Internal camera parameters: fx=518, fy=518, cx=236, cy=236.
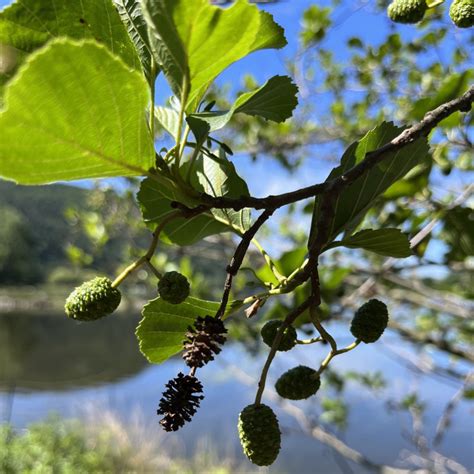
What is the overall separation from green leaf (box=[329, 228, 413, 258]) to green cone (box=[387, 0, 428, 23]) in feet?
1.33

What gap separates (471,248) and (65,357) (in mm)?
28709

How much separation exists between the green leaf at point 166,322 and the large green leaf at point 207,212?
13cm

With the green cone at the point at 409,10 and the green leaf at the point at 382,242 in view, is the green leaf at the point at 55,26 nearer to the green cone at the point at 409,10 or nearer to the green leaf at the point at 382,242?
the green leaf at the point at 382,242

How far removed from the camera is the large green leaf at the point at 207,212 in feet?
2.58

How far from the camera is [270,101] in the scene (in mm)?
813

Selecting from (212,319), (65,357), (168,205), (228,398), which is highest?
(65,357)

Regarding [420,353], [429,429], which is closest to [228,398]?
[429,429]

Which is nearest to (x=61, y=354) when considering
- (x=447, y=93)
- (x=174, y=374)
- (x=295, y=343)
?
(x=174, y=374)

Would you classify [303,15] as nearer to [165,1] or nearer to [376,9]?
[376,9]

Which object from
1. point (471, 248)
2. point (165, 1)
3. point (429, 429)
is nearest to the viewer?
point (165, 1)

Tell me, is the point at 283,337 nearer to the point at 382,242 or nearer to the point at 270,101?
the point at 382,242

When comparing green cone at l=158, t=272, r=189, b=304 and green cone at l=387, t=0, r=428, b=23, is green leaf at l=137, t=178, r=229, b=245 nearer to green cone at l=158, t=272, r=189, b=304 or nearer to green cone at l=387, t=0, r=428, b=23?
green cone at l=158, t=272, r=189, b=304

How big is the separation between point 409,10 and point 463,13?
115 mm

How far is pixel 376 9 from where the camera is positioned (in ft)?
10.9
